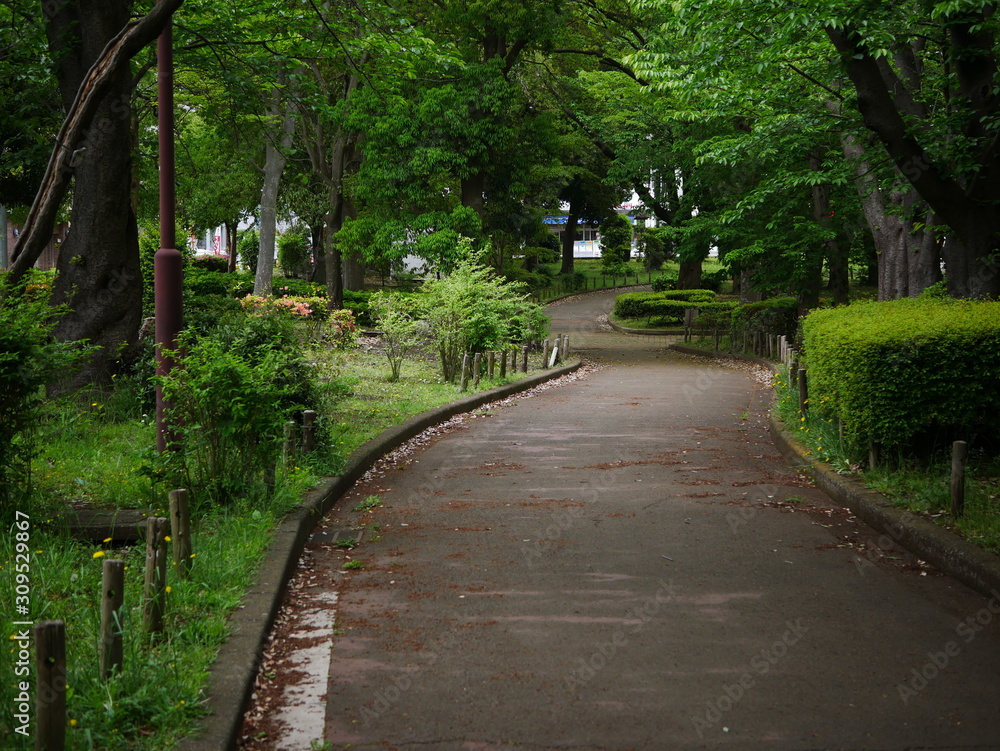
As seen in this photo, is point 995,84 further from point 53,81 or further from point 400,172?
point 400,172

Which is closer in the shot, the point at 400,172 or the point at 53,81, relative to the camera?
the point at 53,81

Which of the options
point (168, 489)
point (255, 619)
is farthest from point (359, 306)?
point (255, 619)

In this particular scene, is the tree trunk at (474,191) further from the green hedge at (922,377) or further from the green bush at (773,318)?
the green hedge at (922,377)

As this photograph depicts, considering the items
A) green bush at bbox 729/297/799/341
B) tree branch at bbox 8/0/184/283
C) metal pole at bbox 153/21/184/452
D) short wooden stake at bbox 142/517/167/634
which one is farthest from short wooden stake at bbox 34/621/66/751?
green bush at bbox 729/297/799/341

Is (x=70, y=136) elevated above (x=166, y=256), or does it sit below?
above

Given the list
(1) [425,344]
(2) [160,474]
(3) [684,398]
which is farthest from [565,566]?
(1) [425,344]

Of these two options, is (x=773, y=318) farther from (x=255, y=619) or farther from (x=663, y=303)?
(x=255, y=619)

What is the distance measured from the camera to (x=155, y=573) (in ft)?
16.7

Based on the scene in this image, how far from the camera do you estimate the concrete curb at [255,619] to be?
416 centimetres

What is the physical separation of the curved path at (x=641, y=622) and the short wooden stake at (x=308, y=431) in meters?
0.86

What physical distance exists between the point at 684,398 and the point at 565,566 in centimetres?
1259

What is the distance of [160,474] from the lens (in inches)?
293

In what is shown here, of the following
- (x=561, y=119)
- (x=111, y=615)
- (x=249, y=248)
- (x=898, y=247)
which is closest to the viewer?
(x=111, y=615)

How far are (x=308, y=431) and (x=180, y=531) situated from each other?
3670 millimetres
